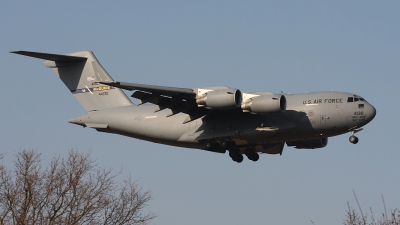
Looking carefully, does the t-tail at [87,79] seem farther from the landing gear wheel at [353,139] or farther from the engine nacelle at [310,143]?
the landing gear wheel at [353,139]

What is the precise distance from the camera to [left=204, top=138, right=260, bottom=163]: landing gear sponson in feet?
84.0

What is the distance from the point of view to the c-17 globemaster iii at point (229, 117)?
24.0m

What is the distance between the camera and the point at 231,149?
26.6 m

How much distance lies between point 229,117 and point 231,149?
1.65m

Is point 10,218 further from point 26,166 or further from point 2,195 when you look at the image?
point 26,166

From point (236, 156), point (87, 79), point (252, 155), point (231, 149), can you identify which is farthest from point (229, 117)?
point (87, 79)

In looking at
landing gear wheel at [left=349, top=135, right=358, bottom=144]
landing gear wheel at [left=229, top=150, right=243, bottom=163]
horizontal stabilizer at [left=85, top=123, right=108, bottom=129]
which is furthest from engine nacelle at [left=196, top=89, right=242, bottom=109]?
horizontal stabilizer at [left=85, top=123, right=108, bottom=129]

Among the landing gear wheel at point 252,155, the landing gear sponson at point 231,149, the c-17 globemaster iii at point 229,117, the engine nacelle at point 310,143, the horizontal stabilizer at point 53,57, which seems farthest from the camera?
the engine nacelle at point 310,143

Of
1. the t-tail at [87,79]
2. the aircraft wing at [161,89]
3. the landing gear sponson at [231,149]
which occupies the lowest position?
the landing gear sponson at [231,149]

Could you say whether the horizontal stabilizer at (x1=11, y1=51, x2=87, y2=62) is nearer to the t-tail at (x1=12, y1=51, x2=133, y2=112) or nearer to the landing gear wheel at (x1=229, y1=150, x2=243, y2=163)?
the t-tail at (x1=12, y1=51, x2=133, y2=112)

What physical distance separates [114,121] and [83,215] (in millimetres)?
9179

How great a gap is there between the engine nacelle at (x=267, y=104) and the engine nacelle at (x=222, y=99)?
0.46m

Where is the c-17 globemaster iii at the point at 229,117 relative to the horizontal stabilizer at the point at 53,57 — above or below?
below

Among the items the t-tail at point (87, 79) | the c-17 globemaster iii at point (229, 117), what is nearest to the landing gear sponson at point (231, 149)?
the c-17 globemaster iii at point (229, 117)
